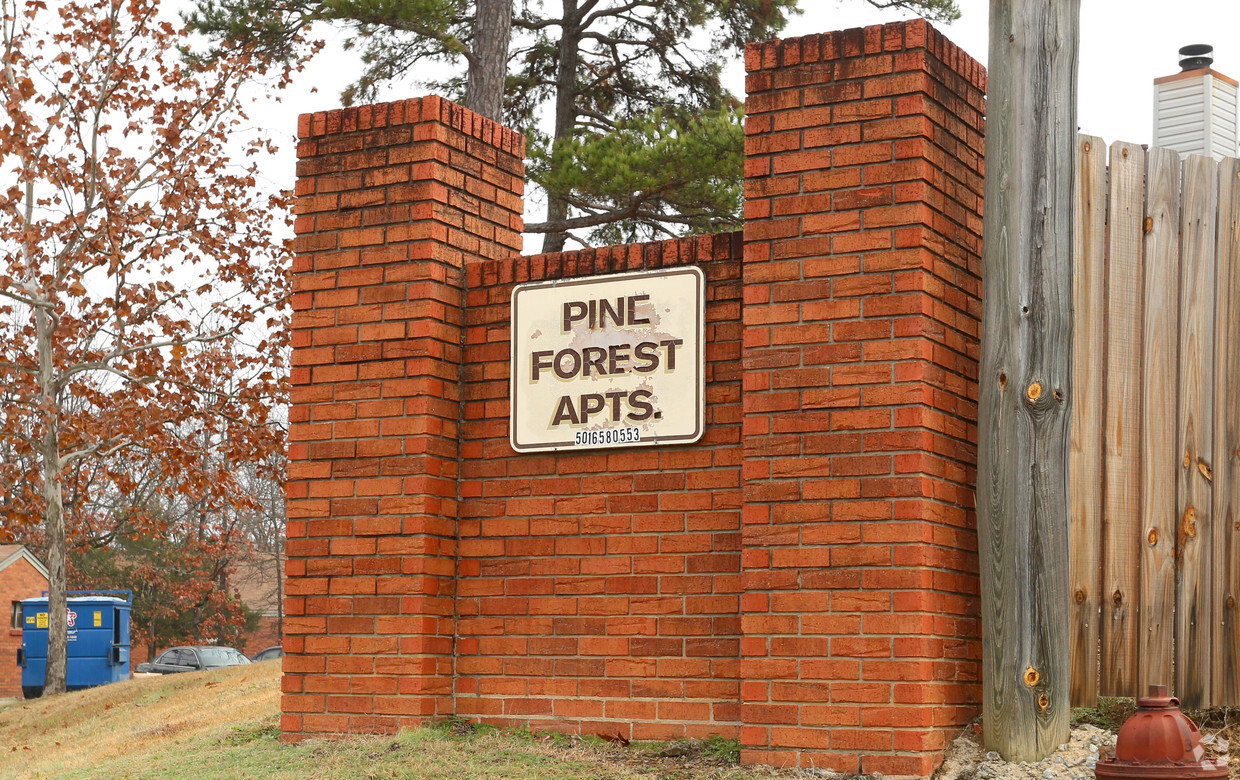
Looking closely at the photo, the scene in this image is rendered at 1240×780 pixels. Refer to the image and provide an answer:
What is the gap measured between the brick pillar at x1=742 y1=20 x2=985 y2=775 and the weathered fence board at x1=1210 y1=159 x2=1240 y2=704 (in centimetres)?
94

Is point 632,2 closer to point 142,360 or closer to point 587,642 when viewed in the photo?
point 142,360

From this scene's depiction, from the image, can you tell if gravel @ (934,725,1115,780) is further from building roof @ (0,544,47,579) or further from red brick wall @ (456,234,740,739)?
building roof @ (0,544,47,579)

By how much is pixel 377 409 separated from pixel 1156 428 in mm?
3441

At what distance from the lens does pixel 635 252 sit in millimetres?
5973

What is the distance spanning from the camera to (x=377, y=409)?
6.24 metres

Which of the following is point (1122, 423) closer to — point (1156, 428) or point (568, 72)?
point (1156, 428)

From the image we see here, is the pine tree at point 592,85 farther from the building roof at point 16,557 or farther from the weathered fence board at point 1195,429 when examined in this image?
the building roof at point 16,557

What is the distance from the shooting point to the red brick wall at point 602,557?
5.66m

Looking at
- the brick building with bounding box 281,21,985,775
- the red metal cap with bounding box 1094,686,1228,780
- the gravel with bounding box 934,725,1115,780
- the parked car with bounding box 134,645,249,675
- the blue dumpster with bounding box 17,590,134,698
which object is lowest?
the parked car with bounding box 134,645,249,675

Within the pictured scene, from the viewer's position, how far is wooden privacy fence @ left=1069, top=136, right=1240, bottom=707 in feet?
17.2

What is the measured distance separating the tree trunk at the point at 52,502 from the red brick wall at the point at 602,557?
38.3 ft

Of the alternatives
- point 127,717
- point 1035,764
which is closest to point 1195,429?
point 1035,764

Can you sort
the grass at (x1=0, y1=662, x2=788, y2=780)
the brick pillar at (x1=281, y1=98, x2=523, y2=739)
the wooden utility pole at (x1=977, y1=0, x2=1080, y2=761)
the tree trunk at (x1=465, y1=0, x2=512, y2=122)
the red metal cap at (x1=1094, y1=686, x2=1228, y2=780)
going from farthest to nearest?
the tree trunk at (x1=465, y1=0, x2=512, y2=122) < the brick pillar at (x1=281, y1=98, x2=523, y2=739) < the grass at (x1=0, y1=662, x2=788, y2=780) < the wooden utility pole at (x1=977, y1=0, x2=1080, y2=761) < the red metal cap at (x1=1094, y1=686, x2=1228, y2=780)

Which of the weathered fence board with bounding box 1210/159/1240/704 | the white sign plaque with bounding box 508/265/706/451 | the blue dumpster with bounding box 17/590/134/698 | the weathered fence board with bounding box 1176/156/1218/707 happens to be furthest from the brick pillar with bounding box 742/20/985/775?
the blue dumpster with bounding box 17/590/134/698
